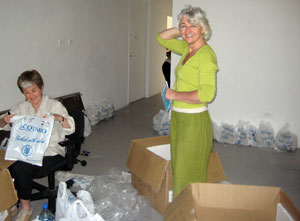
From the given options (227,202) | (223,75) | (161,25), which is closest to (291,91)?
(223,75)

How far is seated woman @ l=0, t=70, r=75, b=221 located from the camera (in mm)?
2150

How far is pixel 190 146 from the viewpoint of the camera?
1834mm

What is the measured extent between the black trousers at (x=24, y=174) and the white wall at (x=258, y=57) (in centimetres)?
273

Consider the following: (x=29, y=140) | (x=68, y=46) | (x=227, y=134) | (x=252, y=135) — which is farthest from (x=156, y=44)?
(x=29, y=140)

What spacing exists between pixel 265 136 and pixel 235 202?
10.2ft

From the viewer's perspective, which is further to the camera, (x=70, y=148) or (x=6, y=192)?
(x=70, y=148)

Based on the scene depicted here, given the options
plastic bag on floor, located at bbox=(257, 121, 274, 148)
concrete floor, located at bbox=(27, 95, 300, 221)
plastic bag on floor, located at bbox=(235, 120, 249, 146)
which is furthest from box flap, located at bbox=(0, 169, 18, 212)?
plastic bag on floor, located at bbox=(257, 121, 274, 148)

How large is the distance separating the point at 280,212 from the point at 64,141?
60.3 inches

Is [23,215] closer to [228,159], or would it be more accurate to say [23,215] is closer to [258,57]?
[228,159]

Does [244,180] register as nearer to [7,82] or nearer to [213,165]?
[213,165]

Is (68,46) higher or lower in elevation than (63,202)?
higher

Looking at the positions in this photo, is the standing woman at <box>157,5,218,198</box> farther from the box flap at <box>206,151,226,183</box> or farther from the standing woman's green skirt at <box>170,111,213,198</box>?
the box flap at <box>206,151,226,183</box>

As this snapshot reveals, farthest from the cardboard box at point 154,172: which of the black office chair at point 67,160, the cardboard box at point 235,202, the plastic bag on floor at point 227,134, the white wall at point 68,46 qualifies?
the plastic bag on floor at point 227,134

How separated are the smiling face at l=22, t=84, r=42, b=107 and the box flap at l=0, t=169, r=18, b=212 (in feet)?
1.96
